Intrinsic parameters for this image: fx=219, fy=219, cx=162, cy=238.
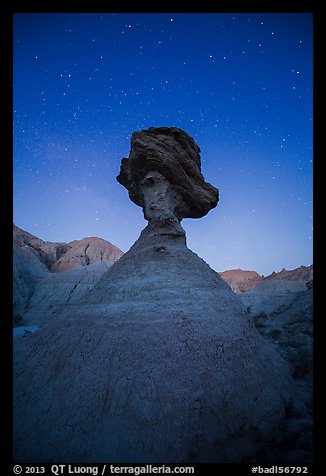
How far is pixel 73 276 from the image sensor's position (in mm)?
33594

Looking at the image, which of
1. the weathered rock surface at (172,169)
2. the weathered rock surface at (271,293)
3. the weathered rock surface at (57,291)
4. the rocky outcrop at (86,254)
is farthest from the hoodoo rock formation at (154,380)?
the rocky outcrop at (86,254)

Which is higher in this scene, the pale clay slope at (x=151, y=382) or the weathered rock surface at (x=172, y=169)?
the weathered rock surface at (x=172, y=169)

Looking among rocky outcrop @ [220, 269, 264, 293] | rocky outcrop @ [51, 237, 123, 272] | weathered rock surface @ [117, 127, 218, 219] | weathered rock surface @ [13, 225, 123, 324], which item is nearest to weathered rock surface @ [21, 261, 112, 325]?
weathered rock surface @ [13, 225, 123, 324]

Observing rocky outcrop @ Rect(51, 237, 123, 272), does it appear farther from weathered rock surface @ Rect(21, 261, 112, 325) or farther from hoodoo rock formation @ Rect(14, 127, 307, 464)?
hoodoo rock formation @ Rect(14, 127, 307, 464)

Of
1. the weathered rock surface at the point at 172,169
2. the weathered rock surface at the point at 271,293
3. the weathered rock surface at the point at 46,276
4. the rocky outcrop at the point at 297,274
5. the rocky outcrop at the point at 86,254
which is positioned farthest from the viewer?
the rocky outcrop at the point at 86,254

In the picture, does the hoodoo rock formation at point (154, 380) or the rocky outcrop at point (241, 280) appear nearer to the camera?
the hoodoo rock formation at point (154, 380)

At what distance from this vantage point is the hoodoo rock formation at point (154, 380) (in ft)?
13.4

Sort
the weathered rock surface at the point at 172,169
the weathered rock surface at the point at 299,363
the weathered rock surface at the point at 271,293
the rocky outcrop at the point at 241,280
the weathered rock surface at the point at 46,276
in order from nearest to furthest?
the weathered rock surface at the point at 299,363 → the weathered rock surface at the point at 172,169 → the weathered rock surface at the point at 46,276 → the weathered rock surface at the point at 271,293 → the rocky outcrop at the point at 241,280

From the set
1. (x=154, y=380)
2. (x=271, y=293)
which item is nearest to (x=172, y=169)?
(x=154, y=380)

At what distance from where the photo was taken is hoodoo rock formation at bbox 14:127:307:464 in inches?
161

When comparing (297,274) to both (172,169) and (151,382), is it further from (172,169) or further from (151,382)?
(151,382)

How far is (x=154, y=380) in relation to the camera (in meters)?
4.74

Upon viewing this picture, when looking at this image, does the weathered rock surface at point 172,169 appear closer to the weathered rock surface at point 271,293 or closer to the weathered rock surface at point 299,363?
the weathered rock surface at point 299,363

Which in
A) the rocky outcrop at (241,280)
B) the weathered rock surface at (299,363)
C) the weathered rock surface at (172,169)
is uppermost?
the weathered rock surface at (172,169)
